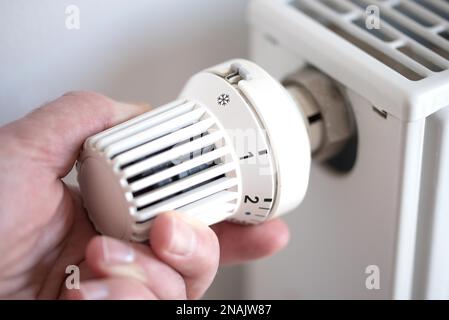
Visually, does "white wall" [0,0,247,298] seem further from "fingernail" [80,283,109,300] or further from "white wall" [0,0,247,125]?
"fingernail" [80,283,109,300]

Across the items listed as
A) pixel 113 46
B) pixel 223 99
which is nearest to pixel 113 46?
pixel 113 46

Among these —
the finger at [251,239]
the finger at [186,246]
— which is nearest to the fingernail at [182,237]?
the finger at [186,246]

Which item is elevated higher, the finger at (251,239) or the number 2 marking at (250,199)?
the number 2 marking at (250,199)

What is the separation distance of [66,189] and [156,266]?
76 mm

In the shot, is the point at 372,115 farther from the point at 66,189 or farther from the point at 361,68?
the point at 66,189

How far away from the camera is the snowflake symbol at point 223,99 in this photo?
14.5 inches

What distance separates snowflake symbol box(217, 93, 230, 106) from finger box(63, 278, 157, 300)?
10 cm

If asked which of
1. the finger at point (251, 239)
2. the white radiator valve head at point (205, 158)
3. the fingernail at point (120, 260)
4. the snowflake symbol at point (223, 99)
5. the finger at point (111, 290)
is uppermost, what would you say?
the snowflake symbol at point (223, 99)

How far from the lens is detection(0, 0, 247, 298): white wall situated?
41 cm

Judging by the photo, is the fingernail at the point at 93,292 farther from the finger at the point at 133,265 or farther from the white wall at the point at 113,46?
the white wall at the point at 113,46

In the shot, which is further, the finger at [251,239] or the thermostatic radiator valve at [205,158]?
the finger at [251,239]

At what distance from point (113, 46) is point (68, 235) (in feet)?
0.41

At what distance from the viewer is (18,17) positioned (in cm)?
40

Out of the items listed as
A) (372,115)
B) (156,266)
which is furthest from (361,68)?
(156,266)
